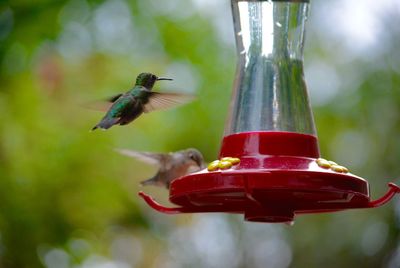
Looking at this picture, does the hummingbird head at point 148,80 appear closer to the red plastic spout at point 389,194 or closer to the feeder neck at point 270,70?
the feeder neck at point 270,70

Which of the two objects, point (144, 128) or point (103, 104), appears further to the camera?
point (144, 128)

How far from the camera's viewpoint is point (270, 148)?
→ 3.24m

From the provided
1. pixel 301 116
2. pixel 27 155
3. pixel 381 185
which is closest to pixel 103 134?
pixel 27 155

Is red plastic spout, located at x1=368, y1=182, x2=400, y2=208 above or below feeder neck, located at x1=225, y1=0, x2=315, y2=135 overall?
below

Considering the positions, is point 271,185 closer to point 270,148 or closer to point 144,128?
point 270,148

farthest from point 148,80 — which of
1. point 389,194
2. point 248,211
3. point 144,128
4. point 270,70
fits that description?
point 144,128

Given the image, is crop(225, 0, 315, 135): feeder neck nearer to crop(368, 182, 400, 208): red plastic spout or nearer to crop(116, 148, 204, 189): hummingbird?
crop(368, 182, 400, 208): red plastic spout

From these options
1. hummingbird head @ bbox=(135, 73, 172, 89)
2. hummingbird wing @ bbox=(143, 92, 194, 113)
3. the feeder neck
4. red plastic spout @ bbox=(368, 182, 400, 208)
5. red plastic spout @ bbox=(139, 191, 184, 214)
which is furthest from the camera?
hummingbird head @ bbox=(135, 73, 172, 89)

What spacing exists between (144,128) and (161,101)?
365 centimetres

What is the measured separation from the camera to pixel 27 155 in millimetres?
6633

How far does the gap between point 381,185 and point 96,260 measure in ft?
10.0

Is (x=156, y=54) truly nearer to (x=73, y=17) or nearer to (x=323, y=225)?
(x=73, y=17)

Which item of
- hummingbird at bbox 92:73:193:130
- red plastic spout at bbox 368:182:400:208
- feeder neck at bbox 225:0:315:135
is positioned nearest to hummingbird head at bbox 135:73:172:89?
hummingbird at bbox 92:73:193:130

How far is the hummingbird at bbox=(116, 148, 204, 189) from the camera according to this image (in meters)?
4.60
